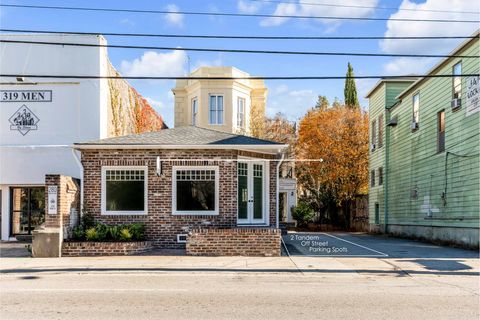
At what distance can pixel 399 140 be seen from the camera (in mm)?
27859

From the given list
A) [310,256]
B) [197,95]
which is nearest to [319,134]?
[197,95]

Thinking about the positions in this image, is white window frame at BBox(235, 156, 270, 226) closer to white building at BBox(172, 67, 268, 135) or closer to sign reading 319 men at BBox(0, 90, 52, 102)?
sign reading 319 men at BBox(0, 90, 52, 102)

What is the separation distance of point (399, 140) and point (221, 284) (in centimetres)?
Answer: 1913

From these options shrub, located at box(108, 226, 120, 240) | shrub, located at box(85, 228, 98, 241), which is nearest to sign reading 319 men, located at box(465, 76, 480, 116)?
shrub, located at box(108, 226, 120, 240)

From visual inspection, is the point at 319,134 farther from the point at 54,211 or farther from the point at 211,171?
the point at 54,211

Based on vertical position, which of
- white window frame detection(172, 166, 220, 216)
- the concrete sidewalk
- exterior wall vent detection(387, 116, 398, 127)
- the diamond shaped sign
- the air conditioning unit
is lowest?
the concrete sidewalk

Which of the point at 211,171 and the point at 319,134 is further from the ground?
the point at 319,134

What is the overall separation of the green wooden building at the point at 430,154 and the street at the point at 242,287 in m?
4.00

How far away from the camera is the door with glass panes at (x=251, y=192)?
59.3ft

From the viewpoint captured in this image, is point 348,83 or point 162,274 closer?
point 162,274

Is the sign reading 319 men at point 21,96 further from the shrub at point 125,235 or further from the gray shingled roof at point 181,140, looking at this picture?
the shrub at point 125,235

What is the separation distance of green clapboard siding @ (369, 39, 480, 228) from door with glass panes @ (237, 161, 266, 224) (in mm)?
7104

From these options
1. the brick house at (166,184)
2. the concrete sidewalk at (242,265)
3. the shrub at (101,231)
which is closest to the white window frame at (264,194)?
the brick house at (166,184)

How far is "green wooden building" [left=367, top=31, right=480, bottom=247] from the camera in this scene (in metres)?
18.9
